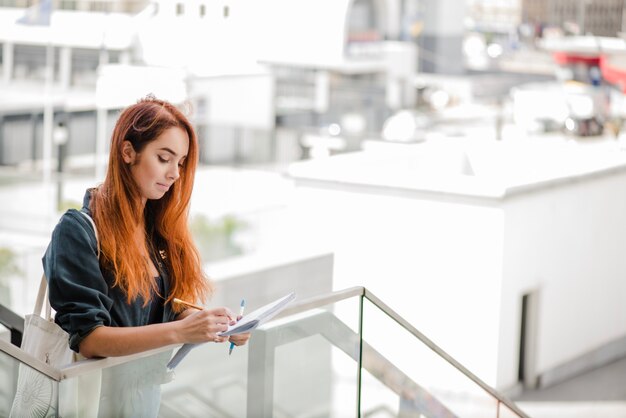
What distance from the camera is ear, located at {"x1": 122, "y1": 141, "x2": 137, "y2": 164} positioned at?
5.61 ft

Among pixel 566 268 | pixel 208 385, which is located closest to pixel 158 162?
pixel 208 385

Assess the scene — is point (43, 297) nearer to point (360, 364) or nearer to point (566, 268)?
point (360, 364)

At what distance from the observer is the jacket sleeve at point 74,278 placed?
160 centimetres

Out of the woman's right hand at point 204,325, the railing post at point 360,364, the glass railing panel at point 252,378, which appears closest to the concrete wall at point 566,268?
the railing post at point 360,364

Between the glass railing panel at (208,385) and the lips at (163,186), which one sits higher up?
the lips at (163,186)

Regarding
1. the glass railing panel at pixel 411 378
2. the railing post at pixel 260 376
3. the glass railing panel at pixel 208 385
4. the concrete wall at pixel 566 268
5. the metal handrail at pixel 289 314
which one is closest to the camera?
the metal handrail at pixel 289 314

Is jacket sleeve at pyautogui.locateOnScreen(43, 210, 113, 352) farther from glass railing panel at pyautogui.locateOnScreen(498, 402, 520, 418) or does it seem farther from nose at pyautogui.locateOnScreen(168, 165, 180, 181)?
glass railing panel at pyautogui.locateOnScreen(498, 402, 520, 418)

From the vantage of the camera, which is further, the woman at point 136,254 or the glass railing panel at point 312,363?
the glass railing panel at point 312,363

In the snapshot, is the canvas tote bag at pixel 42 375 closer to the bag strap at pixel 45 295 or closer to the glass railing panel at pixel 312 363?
the bag strap at pixel 45 295

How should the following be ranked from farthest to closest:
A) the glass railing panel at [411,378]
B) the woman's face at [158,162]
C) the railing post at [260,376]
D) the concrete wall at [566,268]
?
the concrete wall at [566,268]
the glass railing panel at [411,378]
the railing post at [260,376]
the woman's face at [158,162]

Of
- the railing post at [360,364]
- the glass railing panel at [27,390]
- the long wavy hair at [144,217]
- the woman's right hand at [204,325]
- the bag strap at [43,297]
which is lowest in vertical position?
the railing post at [360,364]

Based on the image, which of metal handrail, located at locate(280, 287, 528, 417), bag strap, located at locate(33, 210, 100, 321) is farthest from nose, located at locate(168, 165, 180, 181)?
metal handrail, located at locate(280, 287, 528, 417)

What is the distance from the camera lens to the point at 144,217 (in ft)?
5.90

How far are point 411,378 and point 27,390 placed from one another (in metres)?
1.30
